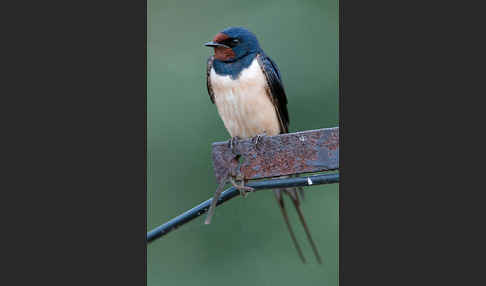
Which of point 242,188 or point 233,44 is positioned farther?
point 233,44

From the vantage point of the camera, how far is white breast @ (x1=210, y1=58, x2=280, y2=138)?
2.87m

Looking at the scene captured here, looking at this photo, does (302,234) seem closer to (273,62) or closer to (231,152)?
(231,152)

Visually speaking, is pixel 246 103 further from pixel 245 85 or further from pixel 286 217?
pixel 286 217

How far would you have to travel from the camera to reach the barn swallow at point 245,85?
9.30 ft

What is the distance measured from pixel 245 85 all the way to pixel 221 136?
1.08 ft

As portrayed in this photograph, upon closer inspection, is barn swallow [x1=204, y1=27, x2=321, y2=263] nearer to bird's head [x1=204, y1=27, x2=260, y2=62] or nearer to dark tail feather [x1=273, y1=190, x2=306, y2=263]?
bird's head [x1=204, y1=27, x2=260, y2=62]

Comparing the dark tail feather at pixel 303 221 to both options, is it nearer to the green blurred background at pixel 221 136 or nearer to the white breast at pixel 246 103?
the green blurred background at pixel 221 136

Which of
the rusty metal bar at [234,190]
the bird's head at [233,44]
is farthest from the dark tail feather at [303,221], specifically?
the bird's head at [233,44]

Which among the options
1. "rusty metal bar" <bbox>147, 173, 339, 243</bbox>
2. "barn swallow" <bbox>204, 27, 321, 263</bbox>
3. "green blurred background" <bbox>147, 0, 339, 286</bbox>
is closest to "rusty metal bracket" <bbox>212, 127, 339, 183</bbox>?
"rusty metal bar" <bbox>147, 173, 339, 243</bbox>

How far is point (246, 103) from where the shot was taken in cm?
290

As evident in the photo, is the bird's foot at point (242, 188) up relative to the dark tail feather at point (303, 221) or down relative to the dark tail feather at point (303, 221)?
up

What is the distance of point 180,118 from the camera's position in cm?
313

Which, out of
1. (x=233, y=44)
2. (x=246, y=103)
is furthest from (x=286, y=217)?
(x=233, y=44)

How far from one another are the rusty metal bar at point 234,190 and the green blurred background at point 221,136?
0.53ft
